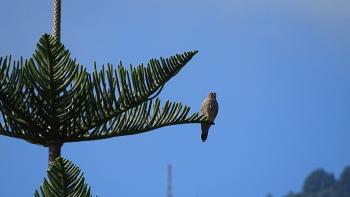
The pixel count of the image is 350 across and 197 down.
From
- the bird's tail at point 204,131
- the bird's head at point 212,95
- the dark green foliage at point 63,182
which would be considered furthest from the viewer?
the bird's head at point 212,95

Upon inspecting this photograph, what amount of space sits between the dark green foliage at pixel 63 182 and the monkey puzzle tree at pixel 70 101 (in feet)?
0.04

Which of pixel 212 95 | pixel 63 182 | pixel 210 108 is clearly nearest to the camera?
pixel 63 182

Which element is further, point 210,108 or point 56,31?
point 210,108

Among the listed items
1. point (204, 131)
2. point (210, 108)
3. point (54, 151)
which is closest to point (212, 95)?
point (210, 108)

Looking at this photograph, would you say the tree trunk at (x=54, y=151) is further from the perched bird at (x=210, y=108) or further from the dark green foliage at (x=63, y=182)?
the perched bird at (x=210, y=108)

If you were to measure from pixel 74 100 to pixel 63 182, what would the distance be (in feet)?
2.60

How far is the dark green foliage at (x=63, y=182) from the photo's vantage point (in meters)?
10.6

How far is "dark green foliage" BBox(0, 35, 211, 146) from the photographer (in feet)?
35.1

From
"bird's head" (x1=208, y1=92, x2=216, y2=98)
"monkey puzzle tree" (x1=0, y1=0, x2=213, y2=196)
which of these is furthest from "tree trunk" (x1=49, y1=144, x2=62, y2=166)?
"bird's head" (x1=208, y1=92, x2=216, y2=98)

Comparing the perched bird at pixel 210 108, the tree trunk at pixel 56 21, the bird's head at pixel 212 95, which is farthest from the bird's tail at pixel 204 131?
the tree trunk at pixel 56 21

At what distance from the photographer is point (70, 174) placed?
10.7m

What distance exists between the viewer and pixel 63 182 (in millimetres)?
10734

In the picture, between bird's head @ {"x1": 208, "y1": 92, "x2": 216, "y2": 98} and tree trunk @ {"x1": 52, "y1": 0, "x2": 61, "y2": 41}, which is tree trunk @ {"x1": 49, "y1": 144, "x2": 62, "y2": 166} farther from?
bird's head @ {"x1": 208, "y1": 92, "x2": 216, "y2": 98}

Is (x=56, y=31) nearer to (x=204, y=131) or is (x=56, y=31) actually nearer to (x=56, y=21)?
(x=56, y=21)
